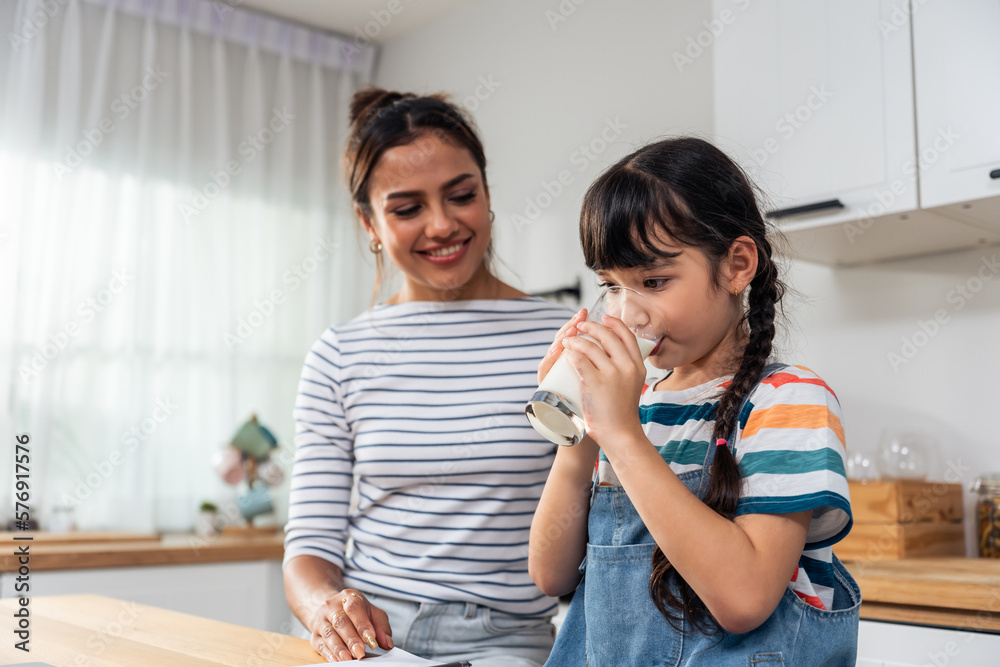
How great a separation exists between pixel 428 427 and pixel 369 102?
1.86ft

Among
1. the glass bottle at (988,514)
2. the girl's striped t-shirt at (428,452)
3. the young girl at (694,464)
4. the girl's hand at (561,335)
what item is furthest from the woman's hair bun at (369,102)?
the glass bottle at (988,514)

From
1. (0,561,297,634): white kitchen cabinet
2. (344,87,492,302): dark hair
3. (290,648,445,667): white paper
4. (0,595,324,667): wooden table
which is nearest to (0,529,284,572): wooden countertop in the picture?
(0,561,297,634): white kitchen cabinet

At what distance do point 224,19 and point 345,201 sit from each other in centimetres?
87

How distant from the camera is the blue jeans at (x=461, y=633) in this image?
1075 millimetres

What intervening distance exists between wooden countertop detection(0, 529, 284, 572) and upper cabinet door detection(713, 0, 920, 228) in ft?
6.11

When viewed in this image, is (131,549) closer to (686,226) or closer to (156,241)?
(156,241)

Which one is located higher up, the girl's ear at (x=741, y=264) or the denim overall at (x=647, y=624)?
the girl's ear at (x=741, y=264)

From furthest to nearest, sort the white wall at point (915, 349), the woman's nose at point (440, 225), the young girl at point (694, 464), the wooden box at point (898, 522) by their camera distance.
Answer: the white wall at point (915, 349) < the wooden box at point (898, 522) < the woman's nose at point (440, 225) < the young girl at point (694, 464)

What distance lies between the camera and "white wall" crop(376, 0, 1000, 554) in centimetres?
192

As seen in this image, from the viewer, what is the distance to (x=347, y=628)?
2.95 feet

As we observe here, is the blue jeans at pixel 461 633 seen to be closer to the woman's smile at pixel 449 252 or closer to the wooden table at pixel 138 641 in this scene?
the wooden table at pixel 138 641

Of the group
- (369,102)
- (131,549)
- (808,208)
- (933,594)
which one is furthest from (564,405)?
(131,549)

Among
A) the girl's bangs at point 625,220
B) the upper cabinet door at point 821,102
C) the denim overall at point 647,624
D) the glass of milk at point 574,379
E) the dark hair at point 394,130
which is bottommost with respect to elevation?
the denim overall at point 647,624

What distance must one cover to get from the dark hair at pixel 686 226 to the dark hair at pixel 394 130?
49 centimetres
